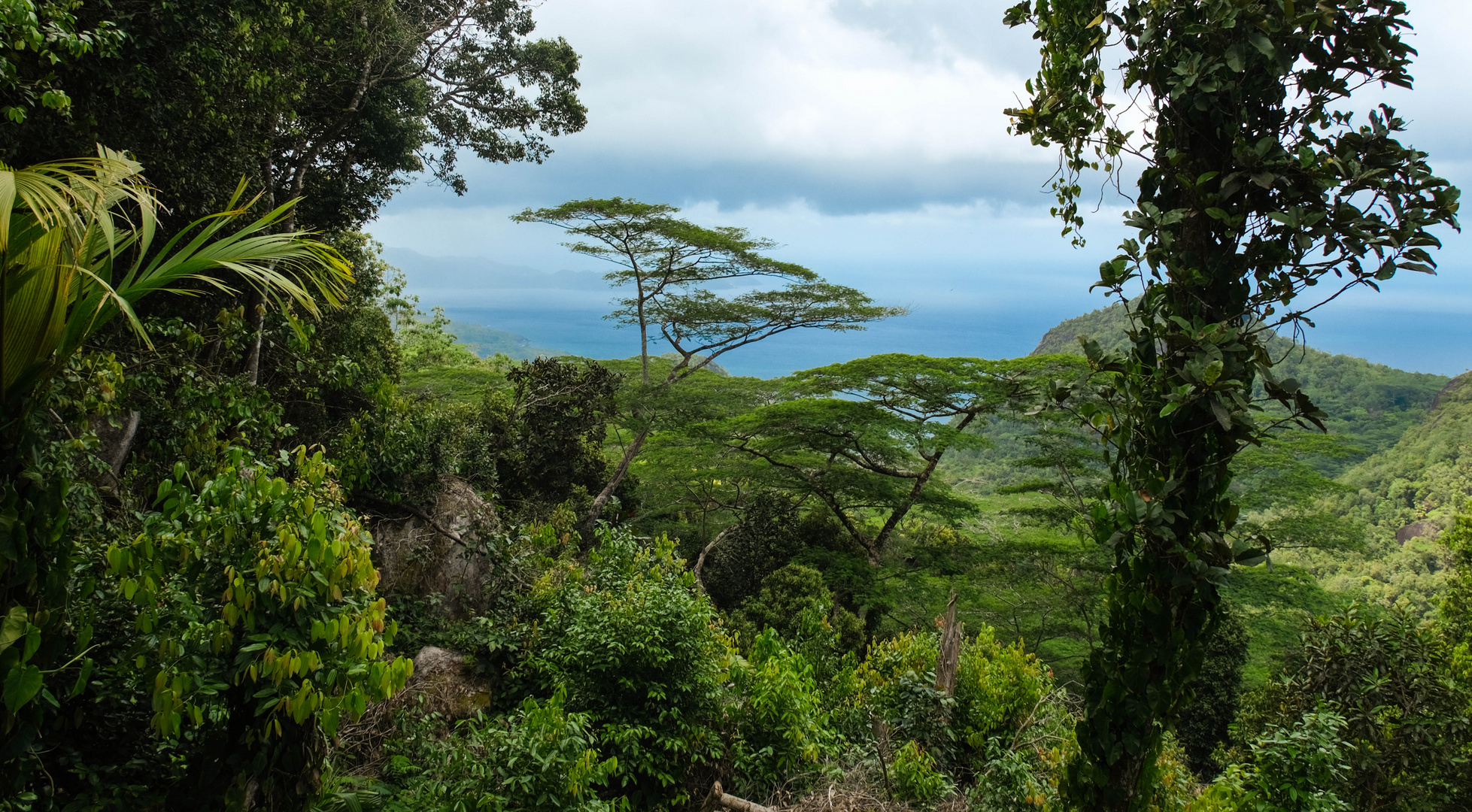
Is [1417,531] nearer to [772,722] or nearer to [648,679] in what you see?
[772,722]

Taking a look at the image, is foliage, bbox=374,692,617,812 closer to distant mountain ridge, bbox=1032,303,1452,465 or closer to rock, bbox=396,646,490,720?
rock, bbox=396,646,490,720

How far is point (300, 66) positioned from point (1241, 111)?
600 cm

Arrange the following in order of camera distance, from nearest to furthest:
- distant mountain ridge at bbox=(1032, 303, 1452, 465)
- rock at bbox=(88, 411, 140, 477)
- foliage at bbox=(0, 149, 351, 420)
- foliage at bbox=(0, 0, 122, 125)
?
foliage at bbox=(0, 149, 351, 420)
foliage at bbox=(0, 0, 122, 125)
rock at bbox=(88, 411, 140, 477)
distant mountain ridge at bbox=(1032, 303, 1452, 465)

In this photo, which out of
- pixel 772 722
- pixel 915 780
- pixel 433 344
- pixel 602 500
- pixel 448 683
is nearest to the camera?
pixel 915 780

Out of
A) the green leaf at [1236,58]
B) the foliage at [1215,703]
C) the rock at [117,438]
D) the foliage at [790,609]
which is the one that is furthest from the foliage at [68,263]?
the foliage at [1215,703]

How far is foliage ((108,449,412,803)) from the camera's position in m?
2.21

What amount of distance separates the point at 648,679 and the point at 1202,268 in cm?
377

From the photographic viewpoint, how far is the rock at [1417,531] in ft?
52.9

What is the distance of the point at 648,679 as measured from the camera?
4.60m

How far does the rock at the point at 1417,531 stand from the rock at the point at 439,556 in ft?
63.2

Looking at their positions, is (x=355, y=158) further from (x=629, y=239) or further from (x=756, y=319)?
(x=756, y=319)

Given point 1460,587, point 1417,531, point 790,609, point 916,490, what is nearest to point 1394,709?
point 1460,587

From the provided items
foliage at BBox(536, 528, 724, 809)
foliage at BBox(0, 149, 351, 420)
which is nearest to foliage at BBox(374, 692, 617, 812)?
foliage at BBox(536, 528, 724, 809)

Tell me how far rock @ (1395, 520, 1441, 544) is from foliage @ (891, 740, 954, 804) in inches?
695
